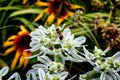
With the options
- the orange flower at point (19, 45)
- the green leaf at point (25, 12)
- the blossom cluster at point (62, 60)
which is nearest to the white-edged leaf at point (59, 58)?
the blossom cluster at point (62, 60)

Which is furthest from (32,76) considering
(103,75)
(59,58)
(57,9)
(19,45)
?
(57,9)

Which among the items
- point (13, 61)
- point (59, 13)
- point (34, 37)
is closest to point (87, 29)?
point (59, 13)

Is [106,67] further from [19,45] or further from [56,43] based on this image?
[19,45]

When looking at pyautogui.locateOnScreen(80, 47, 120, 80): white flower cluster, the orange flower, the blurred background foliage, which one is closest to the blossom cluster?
pyautogui.locateOnScreen(80, 47, 120, 80): white flower cluster

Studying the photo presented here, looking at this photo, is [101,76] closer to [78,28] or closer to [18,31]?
[78,28]

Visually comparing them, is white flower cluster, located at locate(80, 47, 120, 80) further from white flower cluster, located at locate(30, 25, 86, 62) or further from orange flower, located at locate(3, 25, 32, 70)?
orange flower, located at locate(3, 25, 32, 70)
